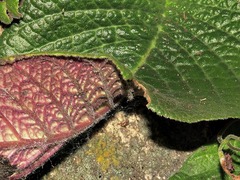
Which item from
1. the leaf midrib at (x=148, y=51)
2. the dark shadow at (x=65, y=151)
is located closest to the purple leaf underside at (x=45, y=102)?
the leaf midrib at (x=148, y=51)

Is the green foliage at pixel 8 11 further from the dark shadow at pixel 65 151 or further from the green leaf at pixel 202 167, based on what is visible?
the green leaf at pixel 202 167

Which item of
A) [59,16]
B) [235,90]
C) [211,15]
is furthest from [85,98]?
[211,15]

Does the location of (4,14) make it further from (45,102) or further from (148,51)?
(148,51)

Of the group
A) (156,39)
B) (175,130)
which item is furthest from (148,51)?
(175,130)

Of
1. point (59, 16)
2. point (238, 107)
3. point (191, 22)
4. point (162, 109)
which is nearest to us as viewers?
point (162, 109)

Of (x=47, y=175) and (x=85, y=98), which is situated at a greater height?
(x=85, y=98)

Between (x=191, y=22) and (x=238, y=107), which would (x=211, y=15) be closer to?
(x=191, y=22)

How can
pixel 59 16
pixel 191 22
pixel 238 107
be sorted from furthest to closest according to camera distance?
pixel 191 22
pixel 59 16
pixel 238 107

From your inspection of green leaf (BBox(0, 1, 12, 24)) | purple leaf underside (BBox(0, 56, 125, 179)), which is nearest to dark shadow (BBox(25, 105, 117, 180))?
purple leaf underside (BBox(0, 56, 125, 179))
